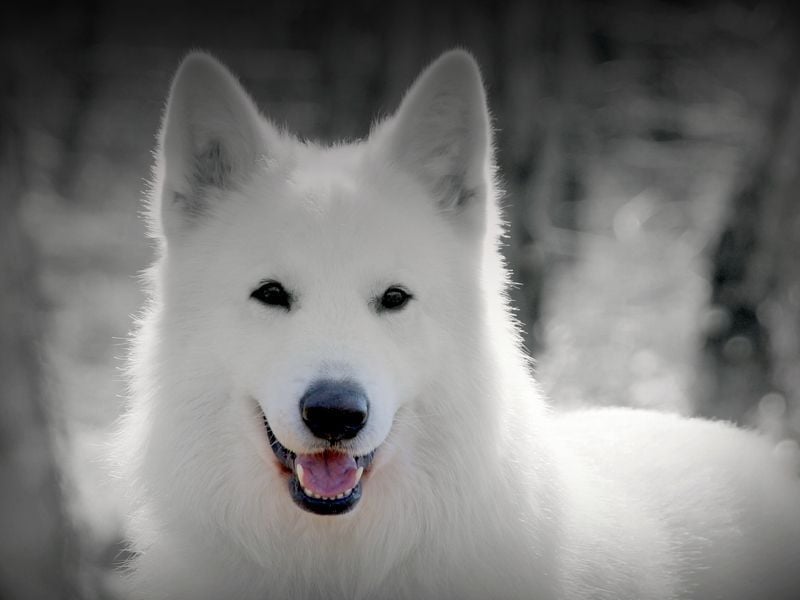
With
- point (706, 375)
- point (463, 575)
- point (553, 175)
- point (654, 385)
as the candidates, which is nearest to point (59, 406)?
point (463, 575)

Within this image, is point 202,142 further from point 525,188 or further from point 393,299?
point 525,188

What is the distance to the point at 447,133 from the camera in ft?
10.8

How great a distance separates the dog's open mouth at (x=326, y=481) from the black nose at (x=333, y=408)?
17 centimetres

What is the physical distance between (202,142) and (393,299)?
1.02m

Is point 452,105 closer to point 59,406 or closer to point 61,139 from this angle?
point 59,406

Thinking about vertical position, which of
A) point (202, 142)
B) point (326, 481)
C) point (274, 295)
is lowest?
point (326, 481)

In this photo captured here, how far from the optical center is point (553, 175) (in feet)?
22.9

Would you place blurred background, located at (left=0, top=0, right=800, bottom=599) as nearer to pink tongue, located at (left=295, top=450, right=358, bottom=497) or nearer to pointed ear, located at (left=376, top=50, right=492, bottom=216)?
pink tongue, located at (left=295, top=450, right=358, bottom=497)

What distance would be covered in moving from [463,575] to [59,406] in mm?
2403

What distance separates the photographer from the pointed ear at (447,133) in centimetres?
312

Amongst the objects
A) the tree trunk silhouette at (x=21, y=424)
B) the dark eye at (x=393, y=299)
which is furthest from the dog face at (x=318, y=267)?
the tree trunk silhouette at (x=21, y=424)

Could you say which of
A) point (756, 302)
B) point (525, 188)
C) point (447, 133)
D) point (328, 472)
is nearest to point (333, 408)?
point (328, 472)

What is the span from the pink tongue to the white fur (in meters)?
0.13

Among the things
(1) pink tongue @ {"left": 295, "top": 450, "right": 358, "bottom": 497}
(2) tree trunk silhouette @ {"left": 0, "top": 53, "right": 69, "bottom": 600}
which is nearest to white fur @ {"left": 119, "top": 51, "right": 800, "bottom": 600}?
(1) pink tongue @ {"left": 295, "top": 450, "right": 358, "bottom": 497}
